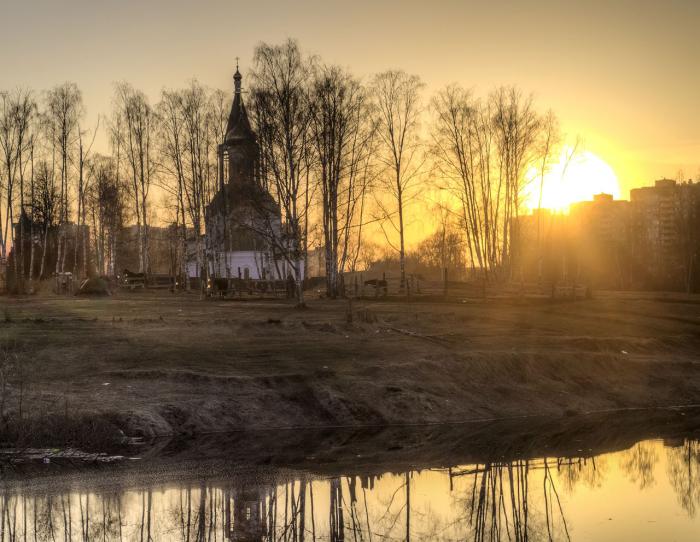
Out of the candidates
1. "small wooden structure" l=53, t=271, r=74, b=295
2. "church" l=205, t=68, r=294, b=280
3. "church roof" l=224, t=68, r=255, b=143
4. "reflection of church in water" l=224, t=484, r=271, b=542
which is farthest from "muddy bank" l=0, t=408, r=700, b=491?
"small wooden structure" l=53, t=271, r=74, b=295

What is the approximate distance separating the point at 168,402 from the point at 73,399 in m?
2.52

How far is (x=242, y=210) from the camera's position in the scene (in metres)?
60.1

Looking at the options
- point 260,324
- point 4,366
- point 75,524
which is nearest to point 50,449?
point 4,366

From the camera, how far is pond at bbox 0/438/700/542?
16016 millimetres

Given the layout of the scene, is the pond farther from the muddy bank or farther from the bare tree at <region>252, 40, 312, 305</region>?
the bare tree at <region>252, 40, 312, 305</region>

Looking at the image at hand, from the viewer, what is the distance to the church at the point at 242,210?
2064 inches

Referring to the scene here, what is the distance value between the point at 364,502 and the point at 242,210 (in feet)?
141

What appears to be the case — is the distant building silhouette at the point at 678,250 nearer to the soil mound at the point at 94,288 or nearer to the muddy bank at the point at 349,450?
the soil mound at the point at 94,288

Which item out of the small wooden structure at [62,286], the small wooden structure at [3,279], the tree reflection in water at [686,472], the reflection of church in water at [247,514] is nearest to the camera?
the reflection of church in water at [247,514]

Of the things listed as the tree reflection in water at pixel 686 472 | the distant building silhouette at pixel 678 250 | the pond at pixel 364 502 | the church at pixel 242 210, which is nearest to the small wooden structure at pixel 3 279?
the church at pixel 242 210

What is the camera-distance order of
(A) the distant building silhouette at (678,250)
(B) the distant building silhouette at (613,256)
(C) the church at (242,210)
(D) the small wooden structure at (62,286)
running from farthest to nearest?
(A) the distant building silhouette at (678,250) → (B) the distant building silhouette at (613,256) → (D) the small wooden structure at (62,286) → (C) the church at (242,210)

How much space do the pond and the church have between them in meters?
26.7

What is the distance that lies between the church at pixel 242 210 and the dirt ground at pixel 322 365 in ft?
25.1

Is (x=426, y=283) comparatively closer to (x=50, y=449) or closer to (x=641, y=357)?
(x=641, y=357)
